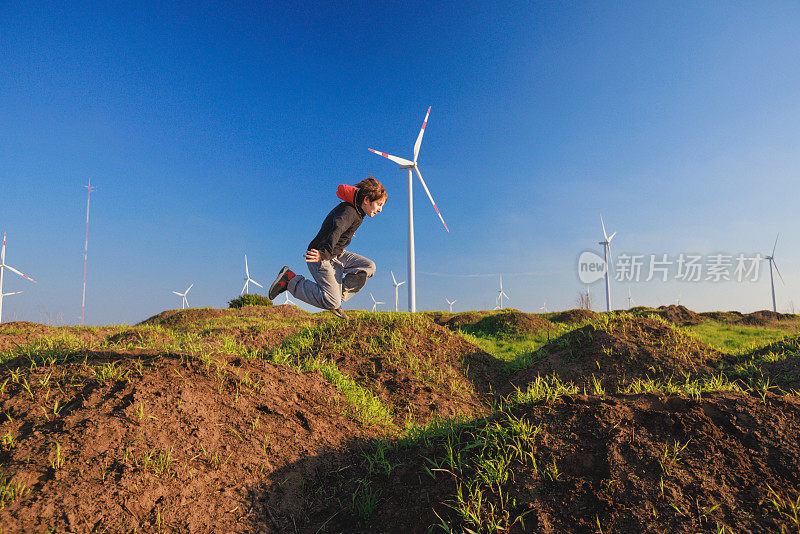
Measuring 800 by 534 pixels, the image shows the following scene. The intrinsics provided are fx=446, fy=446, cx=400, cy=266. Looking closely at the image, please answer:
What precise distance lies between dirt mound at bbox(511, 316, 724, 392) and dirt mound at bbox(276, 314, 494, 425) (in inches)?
51.3

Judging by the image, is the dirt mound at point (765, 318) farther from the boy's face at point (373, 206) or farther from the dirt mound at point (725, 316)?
the boy's face at point (373, 206)

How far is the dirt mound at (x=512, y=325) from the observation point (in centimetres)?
1756

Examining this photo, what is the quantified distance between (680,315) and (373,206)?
20.2 metres

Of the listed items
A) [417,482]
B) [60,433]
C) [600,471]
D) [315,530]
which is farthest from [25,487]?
[600,471]

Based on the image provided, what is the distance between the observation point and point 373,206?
6352 millimetres

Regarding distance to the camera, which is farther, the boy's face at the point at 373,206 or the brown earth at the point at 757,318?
the brown earth at the point at 757,318

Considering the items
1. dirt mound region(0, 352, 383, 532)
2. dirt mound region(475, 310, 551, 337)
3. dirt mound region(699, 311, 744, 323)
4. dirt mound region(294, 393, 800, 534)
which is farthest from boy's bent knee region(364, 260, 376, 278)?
dirt mound region(699, 311, 744, 323)

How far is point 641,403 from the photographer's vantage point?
13.3 feet

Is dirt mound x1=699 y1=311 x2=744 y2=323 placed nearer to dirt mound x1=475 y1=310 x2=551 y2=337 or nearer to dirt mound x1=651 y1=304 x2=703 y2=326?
dirt mound x1=651 y1=304 x2=703 y2=326

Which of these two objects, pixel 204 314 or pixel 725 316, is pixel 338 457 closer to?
pixel 204 314

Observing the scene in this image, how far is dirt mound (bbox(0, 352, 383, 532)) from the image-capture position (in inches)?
134

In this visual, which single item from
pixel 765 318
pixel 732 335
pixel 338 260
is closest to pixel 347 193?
pixel 338 260

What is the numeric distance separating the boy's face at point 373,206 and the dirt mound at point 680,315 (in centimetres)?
1740

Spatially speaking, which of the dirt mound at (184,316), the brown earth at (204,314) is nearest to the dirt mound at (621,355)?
the brown earth at (204,314)
